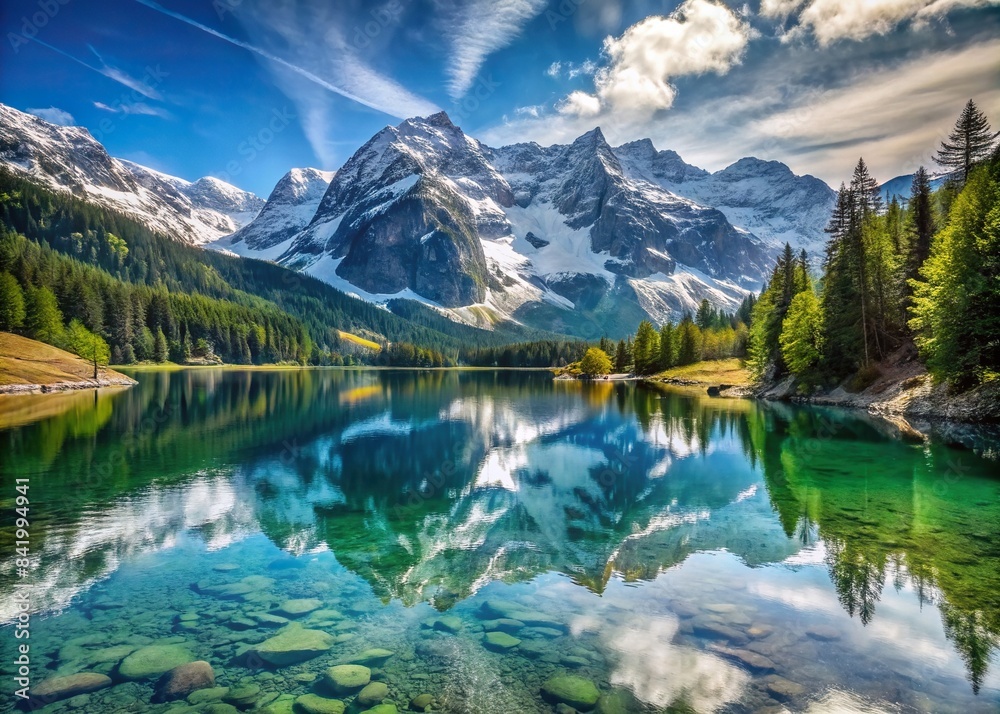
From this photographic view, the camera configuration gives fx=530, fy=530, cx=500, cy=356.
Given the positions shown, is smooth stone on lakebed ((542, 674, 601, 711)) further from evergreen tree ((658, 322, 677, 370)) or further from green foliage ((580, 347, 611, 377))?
green foliage ((580, 347, 611, 377))

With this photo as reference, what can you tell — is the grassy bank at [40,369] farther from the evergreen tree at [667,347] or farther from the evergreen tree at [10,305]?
the evergreen tree at [667,347]

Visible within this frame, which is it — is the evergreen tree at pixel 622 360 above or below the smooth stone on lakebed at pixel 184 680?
above

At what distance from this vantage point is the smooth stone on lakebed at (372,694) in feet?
35.7

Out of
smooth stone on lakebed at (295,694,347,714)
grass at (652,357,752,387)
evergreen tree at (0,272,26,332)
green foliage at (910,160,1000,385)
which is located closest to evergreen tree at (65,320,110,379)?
evergreen tree at (0,272,26,332)

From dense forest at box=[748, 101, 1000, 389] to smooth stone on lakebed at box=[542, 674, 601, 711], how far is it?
153ft

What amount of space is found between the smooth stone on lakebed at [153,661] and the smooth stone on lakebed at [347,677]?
Result: 3548 mm

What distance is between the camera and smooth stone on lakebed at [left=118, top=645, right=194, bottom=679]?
11812 millimetres

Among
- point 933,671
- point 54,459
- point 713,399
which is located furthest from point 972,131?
point 54,459

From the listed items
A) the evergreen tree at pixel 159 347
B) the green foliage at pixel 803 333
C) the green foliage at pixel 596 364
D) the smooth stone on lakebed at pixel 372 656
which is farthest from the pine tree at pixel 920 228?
the evergreen tree at pixel 159 347

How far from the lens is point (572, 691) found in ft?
37.1

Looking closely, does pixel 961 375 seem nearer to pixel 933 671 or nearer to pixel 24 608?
pixel 933 671

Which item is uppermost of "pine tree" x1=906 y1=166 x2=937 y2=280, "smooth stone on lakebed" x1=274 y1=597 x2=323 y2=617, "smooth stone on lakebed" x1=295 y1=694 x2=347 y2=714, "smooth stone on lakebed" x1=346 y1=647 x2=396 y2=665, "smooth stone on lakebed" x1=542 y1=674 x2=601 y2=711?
"pine tree" x1=906 y1=166 x2=937 y2=280

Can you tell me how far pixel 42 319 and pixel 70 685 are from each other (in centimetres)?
12100

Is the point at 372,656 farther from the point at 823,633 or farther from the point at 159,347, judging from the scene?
the point at 159,347
